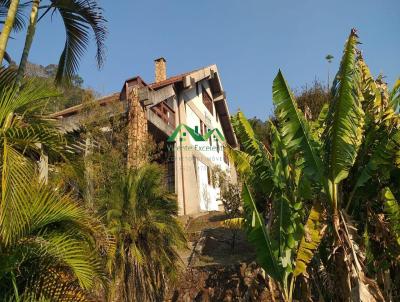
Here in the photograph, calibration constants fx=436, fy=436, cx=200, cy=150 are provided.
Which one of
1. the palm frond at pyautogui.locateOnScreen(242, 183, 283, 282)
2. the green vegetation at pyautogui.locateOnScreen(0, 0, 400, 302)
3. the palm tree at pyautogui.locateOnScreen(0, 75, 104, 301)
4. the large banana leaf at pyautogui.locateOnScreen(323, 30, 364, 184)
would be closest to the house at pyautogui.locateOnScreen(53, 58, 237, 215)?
the green vegetation at pyautogui.locateOnScreen(0, 0, 400, 302)

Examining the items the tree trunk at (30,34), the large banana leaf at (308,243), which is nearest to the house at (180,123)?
the large banana leaf at (308,243)

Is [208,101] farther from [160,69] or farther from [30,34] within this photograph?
[30,34]

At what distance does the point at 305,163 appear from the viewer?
24.1ft

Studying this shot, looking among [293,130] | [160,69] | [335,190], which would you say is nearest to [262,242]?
[335,190]

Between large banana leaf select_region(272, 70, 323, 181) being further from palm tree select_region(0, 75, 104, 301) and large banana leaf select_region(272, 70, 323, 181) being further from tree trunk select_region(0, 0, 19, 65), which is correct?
tree trunk select_region(0, 0, 19, 65)

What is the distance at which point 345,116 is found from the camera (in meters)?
6.81

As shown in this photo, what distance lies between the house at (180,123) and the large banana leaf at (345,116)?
20.3ft

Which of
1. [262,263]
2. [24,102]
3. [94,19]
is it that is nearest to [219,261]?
[262,263]

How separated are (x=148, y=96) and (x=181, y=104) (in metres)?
5.57

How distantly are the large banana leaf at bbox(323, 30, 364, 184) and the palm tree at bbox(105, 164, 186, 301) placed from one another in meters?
4.79

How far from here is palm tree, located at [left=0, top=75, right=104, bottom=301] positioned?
16.9 ft

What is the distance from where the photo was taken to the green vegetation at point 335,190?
22.8 feet

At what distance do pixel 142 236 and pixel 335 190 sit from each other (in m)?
4.93

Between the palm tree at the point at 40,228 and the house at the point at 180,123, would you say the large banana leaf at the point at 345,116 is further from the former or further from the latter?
→ the house at the point at 180,123
